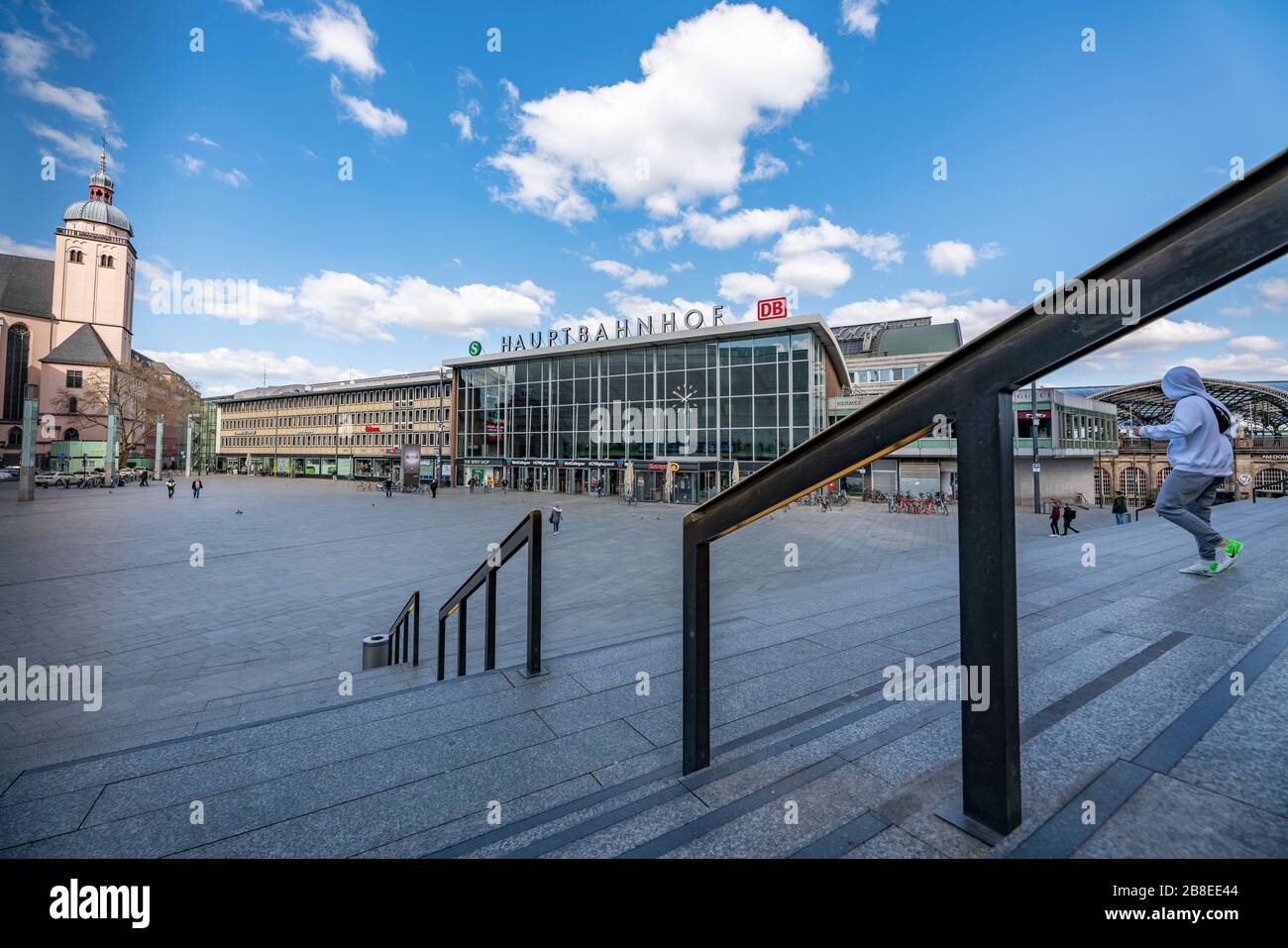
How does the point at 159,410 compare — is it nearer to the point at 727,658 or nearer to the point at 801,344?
the point at 801,344

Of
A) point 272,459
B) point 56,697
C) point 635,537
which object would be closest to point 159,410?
point 272,459

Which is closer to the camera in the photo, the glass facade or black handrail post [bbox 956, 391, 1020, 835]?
black handrail post [bbox 956, 391, 1020, 835]

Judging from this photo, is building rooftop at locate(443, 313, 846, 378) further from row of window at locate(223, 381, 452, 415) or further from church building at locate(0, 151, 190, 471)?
church building at locate(0, 151, 190, 471)

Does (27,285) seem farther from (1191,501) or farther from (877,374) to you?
(1191,501)

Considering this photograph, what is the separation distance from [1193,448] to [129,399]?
81.4 meters

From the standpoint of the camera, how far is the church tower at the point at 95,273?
70.6 meters

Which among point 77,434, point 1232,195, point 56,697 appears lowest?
point 56,697

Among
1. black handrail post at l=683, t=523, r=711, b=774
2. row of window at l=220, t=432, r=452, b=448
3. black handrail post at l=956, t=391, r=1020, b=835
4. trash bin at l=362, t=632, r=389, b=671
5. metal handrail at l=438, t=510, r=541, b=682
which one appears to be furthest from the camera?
row of window at l=220, t=432, r=452, b=448

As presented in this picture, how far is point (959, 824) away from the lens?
2.02m

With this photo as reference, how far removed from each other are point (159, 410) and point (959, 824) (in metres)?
82.4

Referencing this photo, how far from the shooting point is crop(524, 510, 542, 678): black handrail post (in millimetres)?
4074

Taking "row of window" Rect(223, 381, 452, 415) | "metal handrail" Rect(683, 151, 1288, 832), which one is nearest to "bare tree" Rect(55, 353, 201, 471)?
"row of window" Rect(223, 381, 452, 415)

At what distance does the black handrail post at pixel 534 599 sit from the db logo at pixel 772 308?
37.8 m

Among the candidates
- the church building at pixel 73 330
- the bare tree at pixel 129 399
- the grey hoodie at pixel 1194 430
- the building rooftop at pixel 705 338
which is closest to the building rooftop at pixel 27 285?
the church building at pixel 73 330
